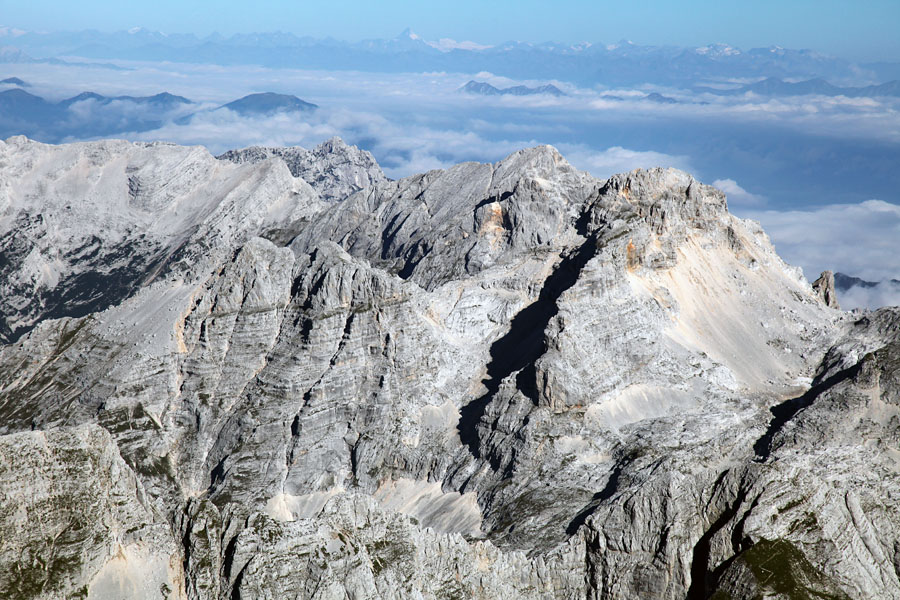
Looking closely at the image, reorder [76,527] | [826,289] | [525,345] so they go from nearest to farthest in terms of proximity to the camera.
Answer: [76,527] < [525,345] < [826,289]

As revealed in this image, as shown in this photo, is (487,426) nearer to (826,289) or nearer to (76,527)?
(76,527)

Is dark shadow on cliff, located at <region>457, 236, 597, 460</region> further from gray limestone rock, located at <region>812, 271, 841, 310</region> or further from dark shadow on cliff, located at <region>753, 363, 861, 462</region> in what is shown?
gray limestone rock, located at <region>812, 271, 841, 310</region>

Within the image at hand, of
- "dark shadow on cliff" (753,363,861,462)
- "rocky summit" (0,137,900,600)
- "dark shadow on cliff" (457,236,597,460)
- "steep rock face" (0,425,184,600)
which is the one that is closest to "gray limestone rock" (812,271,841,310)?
"rocky summit" (0,137,900,600)

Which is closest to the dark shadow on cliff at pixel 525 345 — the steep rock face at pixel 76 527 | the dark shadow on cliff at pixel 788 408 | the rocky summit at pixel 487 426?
the rocky summit at pixel 487 426

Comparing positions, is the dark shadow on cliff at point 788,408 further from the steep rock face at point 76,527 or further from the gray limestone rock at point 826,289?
the steep rock face at point 76,527

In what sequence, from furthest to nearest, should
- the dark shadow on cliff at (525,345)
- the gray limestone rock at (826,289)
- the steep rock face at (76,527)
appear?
1. the gray limestone rock at (826,289)
2. the dark shadow on cliff at (525,345)
3. the steep rock face at (76,527)

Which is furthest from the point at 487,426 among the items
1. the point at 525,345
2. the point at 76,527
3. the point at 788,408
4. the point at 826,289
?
the point at 826,289

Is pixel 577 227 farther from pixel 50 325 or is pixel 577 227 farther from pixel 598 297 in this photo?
pixel 50 325

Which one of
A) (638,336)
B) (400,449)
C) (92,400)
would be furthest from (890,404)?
(92,400)

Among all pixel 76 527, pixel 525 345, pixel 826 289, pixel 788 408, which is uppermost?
pixel 826 289
